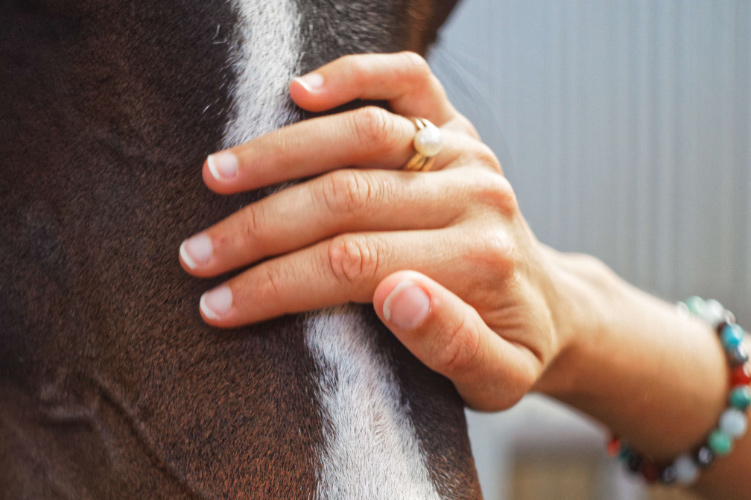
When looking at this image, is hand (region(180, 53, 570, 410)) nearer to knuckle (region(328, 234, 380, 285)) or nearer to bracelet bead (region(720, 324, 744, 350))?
knuckle (region(328, 234, 380, 285))

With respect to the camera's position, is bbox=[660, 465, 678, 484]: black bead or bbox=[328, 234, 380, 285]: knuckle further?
bbox=[660, 465, 678, 484]: black bead

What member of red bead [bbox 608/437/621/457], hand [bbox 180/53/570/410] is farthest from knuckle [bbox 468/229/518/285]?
red bead [bbox 608/437/621/457]

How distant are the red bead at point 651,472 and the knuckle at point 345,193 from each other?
2.22ft

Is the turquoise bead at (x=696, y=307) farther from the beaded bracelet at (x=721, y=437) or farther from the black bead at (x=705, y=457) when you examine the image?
the black bead at (x=705, y=457)

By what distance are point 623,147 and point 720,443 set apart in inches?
57.4

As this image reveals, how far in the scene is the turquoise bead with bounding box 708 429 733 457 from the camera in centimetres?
78

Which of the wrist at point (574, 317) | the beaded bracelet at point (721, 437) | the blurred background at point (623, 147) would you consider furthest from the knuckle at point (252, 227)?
the blurred background at point (623, 147)

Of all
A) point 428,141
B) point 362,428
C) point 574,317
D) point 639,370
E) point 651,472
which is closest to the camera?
point 362,428

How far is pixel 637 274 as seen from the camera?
2.03 meters

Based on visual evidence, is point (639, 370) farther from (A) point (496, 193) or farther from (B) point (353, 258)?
(B) point (353, 258)

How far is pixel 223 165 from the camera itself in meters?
0.36

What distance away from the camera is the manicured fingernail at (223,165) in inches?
14.3

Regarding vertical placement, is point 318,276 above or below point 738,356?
above

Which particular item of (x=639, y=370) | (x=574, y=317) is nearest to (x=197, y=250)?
(x=574, y=317)
